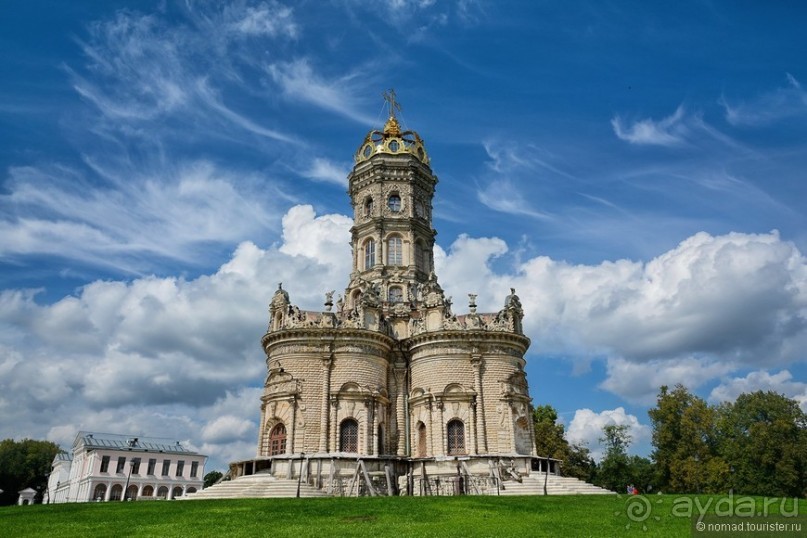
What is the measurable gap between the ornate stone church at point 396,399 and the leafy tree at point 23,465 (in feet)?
171

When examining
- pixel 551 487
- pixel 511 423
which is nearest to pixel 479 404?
pixel 511 423

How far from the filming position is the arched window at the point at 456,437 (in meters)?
38.2

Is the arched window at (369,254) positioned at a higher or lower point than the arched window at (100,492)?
higher

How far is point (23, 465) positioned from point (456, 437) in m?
62.6

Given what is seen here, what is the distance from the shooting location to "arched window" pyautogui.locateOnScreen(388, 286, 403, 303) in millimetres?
45487

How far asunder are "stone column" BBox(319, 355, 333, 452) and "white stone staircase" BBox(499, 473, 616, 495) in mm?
10239

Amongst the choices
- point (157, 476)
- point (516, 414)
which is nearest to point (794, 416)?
point (516, 414)

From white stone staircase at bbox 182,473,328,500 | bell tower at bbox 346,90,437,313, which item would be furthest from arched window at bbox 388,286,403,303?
white stone staircase at bbox 182,473,328,500

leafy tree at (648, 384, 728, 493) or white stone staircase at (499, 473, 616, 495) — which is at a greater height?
leafy tree at (648, 384, 728, 493)

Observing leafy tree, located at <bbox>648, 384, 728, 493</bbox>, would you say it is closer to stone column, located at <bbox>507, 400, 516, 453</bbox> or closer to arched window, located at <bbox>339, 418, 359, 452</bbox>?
stone column, located at <bbox>507, 400, 516, 453</bbox>

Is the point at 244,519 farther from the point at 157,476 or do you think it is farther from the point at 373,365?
the point at 157,476

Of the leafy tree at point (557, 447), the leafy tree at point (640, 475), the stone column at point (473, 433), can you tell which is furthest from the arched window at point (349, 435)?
the leafy tree at point (640, 475)

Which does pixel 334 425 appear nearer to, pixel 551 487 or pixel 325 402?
pixel 325 402

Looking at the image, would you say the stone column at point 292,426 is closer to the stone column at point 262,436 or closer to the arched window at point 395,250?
the stone column at point 262,436
